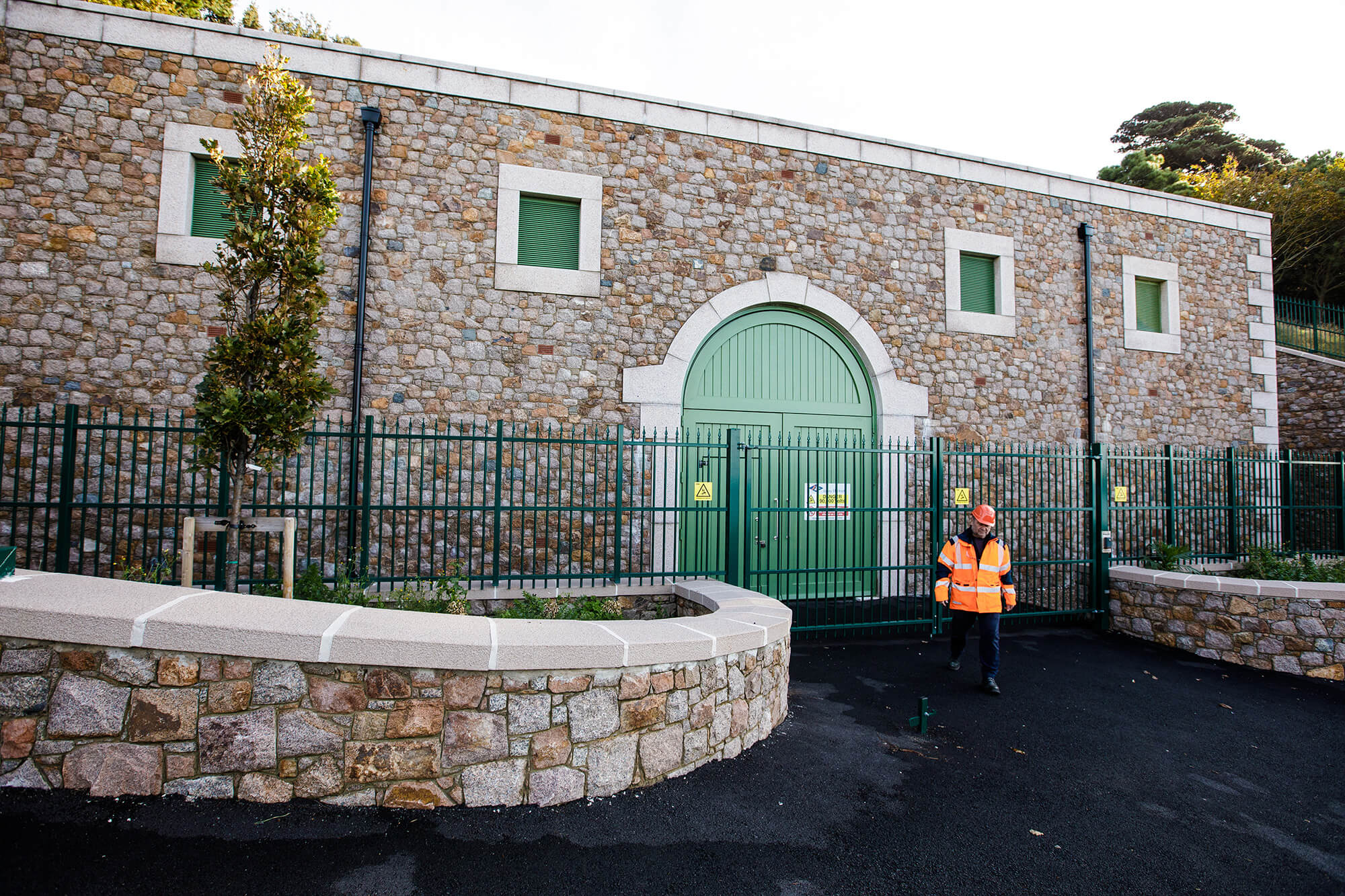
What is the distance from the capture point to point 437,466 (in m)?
6.70

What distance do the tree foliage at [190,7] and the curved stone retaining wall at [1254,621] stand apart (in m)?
13.8

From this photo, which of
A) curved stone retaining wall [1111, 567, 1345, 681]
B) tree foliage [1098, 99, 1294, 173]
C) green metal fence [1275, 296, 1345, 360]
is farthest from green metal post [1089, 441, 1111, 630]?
tree foliage [1098, 99, 1294, 173]

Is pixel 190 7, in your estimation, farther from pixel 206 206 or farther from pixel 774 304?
pixel 774 304

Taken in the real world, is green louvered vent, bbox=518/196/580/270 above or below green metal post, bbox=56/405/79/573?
above

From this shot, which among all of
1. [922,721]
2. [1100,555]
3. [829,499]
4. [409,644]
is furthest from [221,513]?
[1100,555]

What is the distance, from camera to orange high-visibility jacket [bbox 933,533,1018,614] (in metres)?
5.21

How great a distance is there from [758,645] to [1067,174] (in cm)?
909

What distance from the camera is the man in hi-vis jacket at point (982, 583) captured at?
5160 mm

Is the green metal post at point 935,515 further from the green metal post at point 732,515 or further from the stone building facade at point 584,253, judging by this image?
the green metal post at point 732,515

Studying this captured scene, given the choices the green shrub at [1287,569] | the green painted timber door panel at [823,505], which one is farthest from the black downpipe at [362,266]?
the green shrub at [1287,569]

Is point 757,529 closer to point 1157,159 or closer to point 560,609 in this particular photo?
point 560,609

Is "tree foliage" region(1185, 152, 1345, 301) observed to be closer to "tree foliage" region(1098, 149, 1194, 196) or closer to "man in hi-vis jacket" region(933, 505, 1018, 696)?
"tree foliage" region(1098, 149, 1194, 196)

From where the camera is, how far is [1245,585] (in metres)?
6.18

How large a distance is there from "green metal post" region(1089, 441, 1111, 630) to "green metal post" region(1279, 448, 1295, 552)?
7.03 feet
